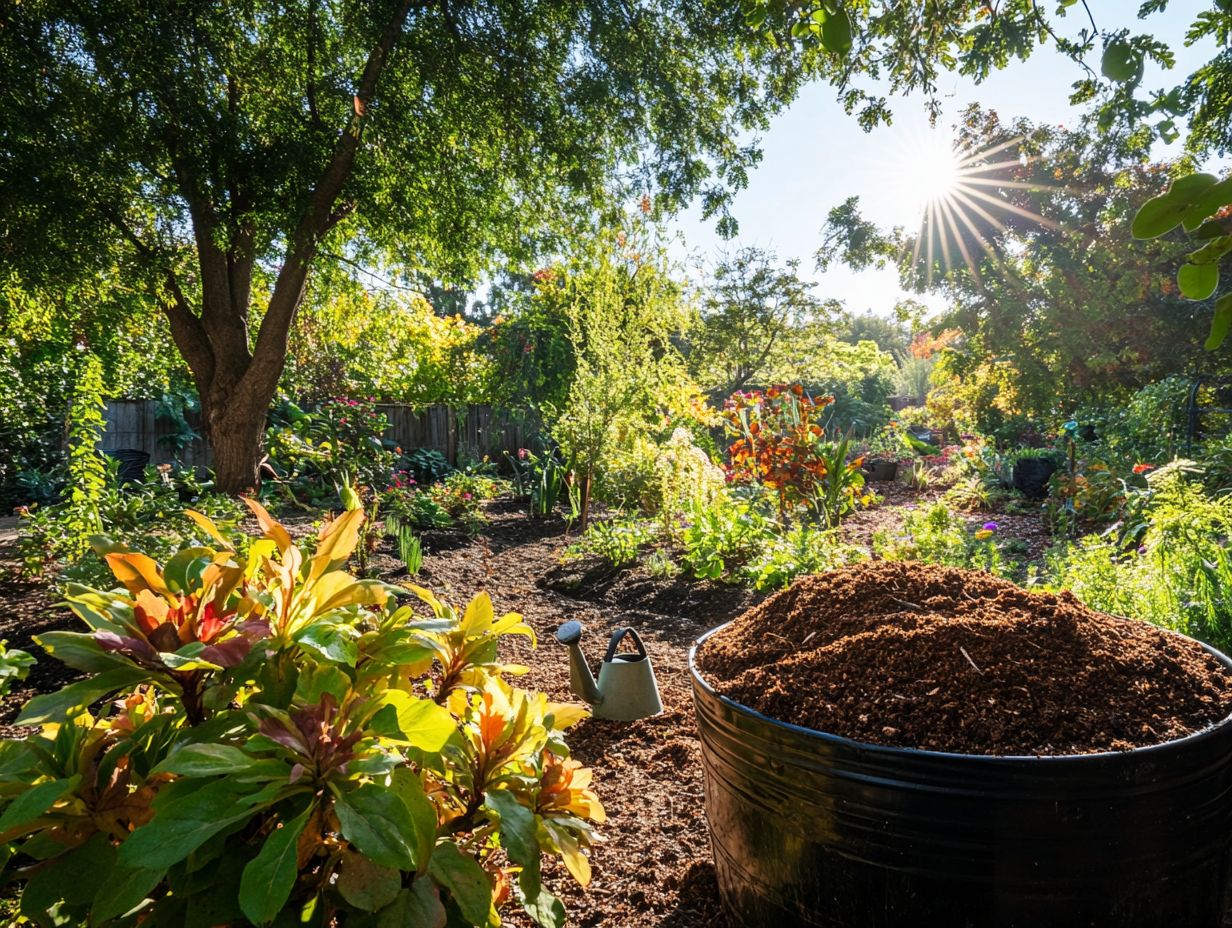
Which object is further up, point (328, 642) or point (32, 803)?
point (328, 642)

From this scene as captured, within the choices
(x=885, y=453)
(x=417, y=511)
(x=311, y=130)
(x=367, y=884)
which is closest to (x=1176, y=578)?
(x=367, y=884)

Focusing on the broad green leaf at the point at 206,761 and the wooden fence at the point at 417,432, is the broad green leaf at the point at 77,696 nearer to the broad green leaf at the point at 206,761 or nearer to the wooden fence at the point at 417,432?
the broad green leaf at the point at 206,761

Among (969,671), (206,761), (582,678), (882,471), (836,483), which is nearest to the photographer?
(206,761)

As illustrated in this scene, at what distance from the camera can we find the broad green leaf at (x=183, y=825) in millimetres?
605

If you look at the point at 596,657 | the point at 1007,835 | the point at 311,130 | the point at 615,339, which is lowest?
the point at 596,657

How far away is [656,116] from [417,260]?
2.37 metres

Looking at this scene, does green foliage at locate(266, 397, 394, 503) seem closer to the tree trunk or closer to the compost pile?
the tree trunk

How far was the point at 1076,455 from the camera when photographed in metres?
8.01

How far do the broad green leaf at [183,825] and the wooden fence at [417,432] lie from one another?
30.3ft

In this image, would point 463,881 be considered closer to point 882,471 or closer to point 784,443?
point 784,443

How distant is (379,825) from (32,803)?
0.33 meters

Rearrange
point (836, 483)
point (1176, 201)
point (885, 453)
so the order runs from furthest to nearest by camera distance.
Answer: point (885, 453) → point (836, 483) → point (1176, 201)

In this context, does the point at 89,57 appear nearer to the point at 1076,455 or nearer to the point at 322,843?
the point at 322,843

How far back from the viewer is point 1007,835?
948 millimetres
